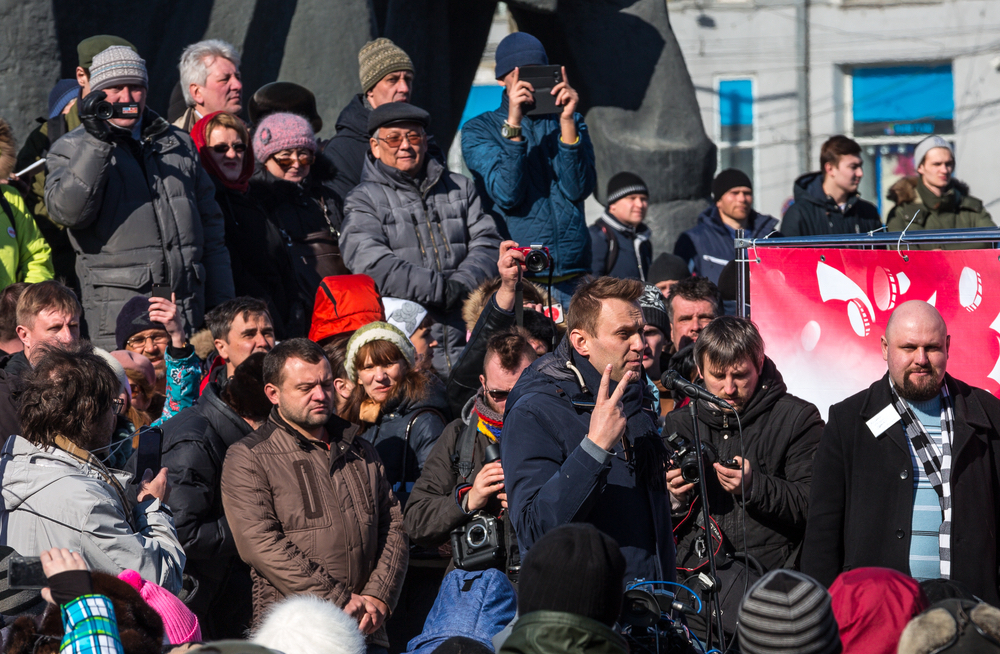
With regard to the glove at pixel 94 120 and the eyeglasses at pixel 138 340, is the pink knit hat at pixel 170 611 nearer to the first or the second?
the eyeglasses at pixel 138 340

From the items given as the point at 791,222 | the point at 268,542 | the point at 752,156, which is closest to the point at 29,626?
the point at 268,542

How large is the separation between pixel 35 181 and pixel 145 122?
0.90 m

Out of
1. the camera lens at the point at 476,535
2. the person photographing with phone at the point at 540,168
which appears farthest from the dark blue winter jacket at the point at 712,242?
the camera lens at the point at 476,535

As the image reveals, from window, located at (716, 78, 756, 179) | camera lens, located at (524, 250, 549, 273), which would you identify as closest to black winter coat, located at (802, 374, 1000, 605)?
camera lens, located at (524, 250, 549, 273)

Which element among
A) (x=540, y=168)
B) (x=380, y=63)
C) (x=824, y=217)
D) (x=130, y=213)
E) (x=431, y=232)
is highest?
(x=380, y=63)

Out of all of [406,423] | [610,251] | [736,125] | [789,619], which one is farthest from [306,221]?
[736,125]

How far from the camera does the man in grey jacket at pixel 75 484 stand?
3.93m

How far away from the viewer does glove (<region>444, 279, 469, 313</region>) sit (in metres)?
6.87

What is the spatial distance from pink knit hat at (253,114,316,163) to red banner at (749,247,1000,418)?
8.56 ft

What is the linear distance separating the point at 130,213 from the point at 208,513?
6.15 ft

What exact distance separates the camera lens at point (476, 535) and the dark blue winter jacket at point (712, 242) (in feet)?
15.9

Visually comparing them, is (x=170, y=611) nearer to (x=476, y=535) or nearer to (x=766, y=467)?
(x=476, y=535)

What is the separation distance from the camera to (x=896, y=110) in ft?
83.5

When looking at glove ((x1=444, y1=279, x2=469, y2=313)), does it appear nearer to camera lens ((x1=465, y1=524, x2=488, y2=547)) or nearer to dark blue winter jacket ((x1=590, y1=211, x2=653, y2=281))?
dark blue winter jacket ((x1=590, y1=211, x2=653, y2=281))
